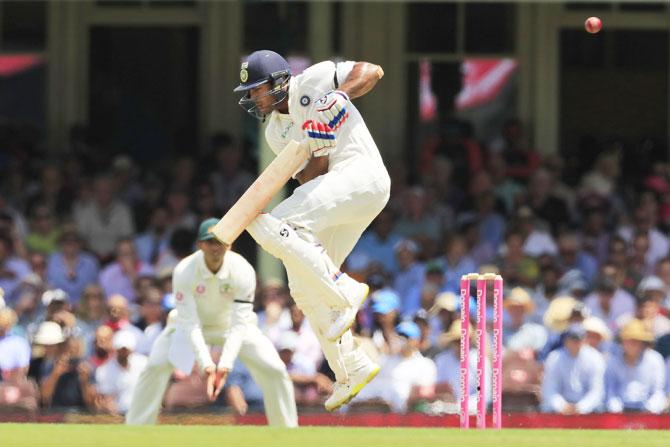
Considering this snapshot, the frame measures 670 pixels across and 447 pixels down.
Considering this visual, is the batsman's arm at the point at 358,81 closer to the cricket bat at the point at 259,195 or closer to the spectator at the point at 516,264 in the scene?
the cricket bat at the point at 259,195

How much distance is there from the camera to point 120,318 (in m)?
14.4

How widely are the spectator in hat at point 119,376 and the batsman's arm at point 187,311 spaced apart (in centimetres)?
109

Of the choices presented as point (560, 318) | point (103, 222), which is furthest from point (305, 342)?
point (103, 222)

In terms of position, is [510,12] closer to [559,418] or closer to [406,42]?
[406,42]

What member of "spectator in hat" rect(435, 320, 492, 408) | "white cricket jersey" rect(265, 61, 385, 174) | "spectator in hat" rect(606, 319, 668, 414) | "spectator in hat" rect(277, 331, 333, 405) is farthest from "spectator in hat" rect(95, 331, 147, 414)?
"white cricket jersey" rect(265, 61, 385, 174)

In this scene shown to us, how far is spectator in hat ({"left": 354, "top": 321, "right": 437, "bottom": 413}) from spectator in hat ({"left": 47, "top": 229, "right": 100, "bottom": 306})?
9.66ft

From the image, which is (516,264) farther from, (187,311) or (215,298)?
(187,311)

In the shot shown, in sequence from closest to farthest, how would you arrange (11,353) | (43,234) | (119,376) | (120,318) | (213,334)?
1. (213,334)
2. (119,376)
3. (11,353)
4. (120,318)
5. (43,234)

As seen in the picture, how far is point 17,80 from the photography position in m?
18.5

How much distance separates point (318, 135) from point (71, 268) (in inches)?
252

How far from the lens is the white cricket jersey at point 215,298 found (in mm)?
12719

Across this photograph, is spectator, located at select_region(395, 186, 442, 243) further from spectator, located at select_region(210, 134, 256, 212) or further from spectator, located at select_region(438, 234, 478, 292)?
spectator, located at select_region(210, 134, 256, 212)

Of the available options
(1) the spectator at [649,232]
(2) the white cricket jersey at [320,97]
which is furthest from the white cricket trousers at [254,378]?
(1) the spectator at [649,232]

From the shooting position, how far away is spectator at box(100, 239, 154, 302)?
15273mm
